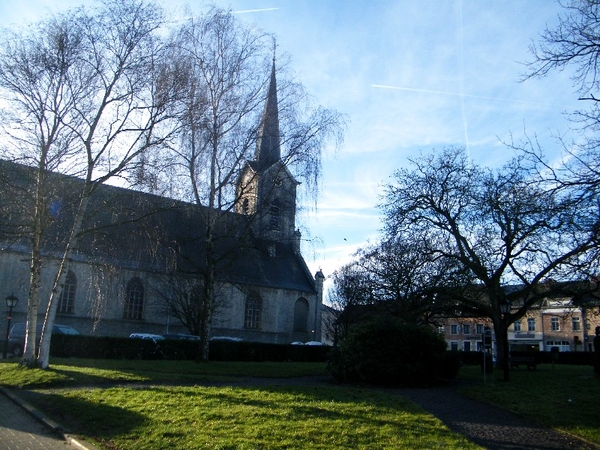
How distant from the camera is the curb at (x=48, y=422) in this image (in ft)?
26.8

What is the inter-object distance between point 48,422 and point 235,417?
337 centimetres

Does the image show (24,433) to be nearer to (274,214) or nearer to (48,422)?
(48,422)

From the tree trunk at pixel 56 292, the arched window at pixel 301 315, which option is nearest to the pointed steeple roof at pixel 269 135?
the tree trunk at pixel 56 292

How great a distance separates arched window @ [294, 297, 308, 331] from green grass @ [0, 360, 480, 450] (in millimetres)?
41917

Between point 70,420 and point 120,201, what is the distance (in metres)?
9.44

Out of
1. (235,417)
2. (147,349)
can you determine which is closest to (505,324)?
(147,349)

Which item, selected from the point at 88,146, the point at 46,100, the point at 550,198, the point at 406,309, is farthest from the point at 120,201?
the point at 406,309

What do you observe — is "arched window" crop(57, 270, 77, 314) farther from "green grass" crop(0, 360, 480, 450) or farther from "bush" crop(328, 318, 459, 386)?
"bush" crop(328, 318, 459, 386)

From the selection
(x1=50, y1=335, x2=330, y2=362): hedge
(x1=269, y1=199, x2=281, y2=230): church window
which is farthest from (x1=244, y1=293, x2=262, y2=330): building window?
(x1=269, y1=199, x2=281, y2=230): church window

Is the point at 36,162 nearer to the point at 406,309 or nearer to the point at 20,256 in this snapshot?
the point at 406,309

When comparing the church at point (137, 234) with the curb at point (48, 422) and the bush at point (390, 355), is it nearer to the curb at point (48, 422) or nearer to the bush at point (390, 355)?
the curb at point (48, 422)

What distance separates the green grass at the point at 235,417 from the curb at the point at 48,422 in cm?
22

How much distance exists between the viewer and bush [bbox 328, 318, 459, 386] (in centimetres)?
1736

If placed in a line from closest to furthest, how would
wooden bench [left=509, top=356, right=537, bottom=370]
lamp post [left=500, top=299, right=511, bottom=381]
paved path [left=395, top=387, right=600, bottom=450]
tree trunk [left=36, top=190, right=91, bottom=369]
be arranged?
1. paved path [left=395, top=387, right=600, bottom=450]
2. tree trunk [left=36, top=190, right=91, bottom=369]
3. lamp post [left=500, top=299, right=511, bottom=381]
4. wooden bench [left=509, top=356, right=537, bottom=370]
